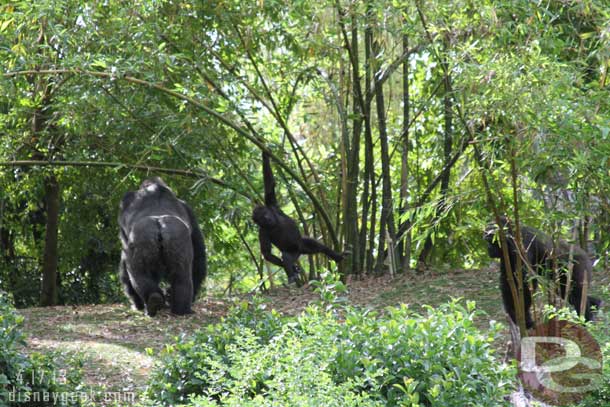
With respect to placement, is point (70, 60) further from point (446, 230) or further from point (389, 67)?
point (446, 230)

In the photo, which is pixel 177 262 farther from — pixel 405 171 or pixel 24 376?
pixel 24 376

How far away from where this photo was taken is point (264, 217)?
791cm

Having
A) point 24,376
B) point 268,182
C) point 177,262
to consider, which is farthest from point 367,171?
point 24,376

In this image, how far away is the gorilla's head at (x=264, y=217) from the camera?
7914mm

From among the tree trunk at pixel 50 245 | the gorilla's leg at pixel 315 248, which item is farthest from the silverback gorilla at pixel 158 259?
the tree trunk at pixel 50 245

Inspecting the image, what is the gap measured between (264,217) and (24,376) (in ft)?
12.7

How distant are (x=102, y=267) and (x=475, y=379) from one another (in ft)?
23.7

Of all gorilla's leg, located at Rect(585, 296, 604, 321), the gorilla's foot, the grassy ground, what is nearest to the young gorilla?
the grassy ground

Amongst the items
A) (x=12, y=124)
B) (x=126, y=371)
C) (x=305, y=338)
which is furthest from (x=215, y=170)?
(x=305, y=338)

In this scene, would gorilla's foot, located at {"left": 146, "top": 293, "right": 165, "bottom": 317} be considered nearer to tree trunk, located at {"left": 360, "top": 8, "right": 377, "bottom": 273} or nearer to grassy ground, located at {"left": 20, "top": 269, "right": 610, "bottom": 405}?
grassy ground, located at {"left": 20, "top": 269, "right": 610, "bottom": 405}

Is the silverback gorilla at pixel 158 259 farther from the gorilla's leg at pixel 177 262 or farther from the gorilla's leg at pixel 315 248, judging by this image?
the gorilla's leg at pixel 315 248

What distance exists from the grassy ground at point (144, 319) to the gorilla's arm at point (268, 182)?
853 mm

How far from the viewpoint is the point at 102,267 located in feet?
34.6

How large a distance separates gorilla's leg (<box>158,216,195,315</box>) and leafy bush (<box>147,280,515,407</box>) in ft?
8.94
